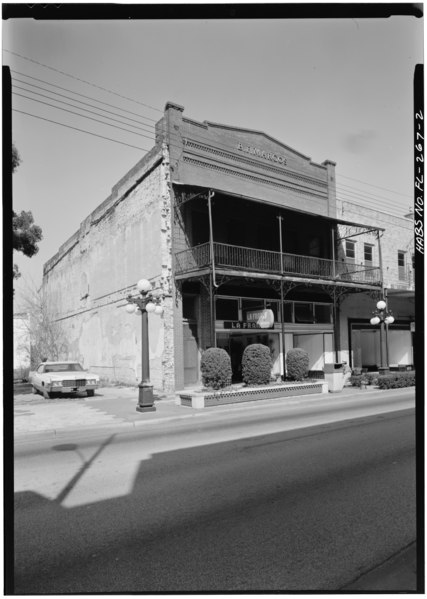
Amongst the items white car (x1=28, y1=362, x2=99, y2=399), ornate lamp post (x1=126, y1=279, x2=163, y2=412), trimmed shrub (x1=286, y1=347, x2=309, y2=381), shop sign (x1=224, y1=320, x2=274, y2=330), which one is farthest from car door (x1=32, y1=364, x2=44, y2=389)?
trimmed shrub (x1=286, y1=347, x2=309, y2=381)

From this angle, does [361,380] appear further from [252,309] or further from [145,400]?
[145,400]

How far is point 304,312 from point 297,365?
17.6 feet

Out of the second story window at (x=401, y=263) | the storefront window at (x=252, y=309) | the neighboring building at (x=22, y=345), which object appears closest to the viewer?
the storefront window at (x=252, y=309)

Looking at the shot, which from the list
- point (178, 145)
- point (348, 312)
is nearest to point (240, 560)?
point (178, 145)

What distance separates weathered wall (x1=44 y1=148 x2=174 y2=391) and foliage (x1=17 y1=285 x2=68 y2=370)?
718 millimetres

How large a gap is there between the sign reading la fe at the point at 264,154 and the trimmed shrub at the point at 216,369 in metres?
10.2

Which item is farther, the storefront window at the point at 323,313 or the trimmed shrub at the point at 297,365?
the storefront window at the point at 323,313

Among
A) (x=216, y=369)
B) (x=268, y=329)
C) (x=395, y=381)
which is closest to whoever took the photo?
(x=216, y=369)

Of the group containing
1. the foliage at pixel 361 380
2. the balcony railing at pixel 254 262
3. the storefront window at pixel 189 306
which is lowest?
the foliage at pixel 361 380

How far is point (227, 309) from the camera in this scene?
19156 millimetres

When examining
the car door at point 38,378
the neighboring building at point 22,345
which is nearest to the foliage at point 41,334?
the neighboring building at point 22,345

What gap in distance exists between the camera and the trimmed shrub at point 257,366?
1569cm

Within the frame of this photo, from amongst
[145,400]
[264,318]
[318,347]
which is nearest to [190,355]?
[264,318]

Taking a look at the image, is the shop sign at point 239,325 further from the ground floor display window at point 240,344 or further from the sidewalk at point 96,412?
the sidewalk at point 96,412
